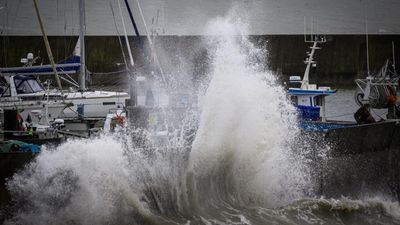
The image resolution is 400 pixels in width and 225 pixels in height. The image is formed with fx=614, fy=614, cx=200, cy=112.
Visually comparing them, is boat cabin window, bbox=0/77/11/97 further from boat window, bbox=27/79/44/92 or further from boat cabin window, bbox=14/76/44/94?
boat window, bbox=27/79/44/92

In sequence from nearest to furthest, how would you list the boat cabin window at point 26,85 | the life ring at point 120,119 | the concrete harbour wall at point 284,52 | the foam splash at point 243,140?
the foam splash at point 243,140
the life ring at point 120,119
the boat cabin window at point 26,85
the concrete harbour wall at point 284,52

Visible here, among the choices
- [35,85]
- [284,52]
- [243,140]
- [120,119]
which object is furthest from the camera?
[284,52]

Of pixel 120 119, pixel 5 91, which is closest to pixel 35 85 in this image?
pixel 5 91

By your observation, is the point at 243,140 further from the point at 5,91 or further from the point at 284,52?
the point at 284,52

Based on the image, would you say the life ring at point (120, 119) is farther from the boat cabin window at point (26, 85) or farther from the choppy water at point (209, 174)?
the boat cabin window at point (26, 85)

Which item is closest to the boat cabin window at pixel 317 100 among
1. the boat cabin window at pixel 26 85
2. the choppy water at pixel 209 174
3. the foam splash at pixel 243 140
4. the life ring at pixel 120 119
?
the choppy water at pixel 209 174

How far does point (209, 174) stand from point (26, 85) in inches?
540

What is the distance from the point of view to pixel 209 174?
14.3 meters

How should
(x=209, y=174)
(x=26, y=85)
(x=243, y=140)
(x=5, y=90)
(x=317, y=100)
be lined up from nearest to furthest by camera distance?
(x=209, y=174)
(x=243, y=140)
(x=317, y=100)
(x=5, y=90)
(x=26, y=85)

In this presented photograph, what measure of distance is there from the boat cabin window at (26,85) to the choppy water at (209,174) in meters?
11.3

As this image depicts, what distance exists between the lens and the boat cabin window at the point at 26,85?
990 inches

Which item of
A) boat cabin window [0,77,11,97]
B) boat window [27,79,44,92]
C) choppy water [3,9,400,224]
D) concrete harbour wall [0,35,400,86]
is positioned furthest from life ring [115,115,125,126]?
concrete harbour wall [0,35,400,86]

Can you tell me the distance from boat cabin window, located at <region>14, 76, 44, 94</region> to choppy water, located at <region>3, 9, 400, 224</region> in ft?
37.2

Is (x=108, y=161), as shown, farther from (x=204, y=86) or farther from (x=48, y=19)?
(x=48, y=19)
